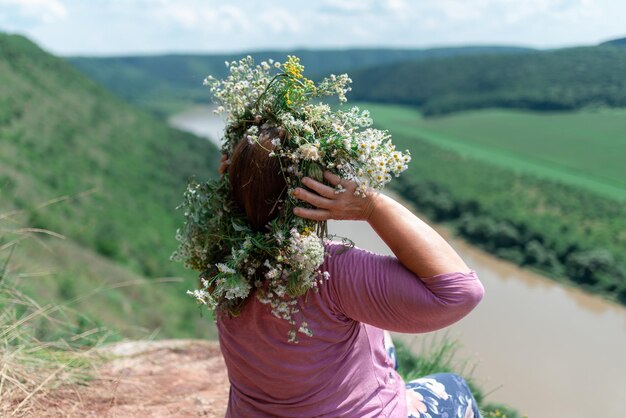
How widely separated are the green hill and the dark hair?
2.33 metres

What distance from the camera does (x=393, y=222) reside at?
4.75 ft

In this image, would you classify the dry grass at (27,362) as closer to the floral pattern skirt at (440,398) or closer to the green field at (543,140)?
the floral pattern skirt at (440,398)

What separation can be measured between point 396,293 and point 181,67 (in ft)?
390

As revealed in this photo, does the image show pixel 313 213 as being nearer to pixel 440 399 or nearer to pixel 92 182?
pixel 440 399

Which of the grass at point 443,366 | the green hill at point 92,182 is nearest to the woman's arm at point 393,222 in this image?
the grass at point 443,366

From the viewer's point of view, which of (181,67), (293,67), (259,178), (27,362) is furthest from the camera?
(181,67)

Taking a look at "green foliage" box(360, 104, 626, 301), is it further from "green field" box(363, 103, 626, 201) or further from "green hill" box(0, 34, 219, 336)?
"green hill" box(0, 34, 219, 336)

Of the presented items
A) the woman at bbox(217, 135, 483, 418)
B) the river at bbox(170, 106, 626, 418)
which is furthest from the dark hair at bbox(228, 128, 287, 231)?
the river at bbox(170, 106, 626, 418)

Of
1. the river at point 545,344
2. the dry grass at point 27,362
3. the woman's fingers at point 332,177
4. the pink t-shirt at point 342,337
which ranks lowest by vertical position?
the river at point 545,344

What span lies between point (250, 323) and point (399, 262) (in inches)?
16.2

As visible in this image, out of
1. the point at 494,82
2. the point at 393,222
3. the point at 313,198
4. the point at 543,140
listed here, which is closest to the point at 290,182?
the point at 313,198

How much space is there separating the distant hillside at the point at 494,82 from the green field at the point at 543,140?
87 cm

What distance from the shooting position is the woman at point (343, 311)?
140cm

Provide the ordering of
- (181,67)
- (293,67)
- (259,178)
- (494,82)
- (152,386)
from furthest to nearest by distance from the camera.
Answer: (181,67)
(494,82)
(152,386)
(293,67)
(259,178)
